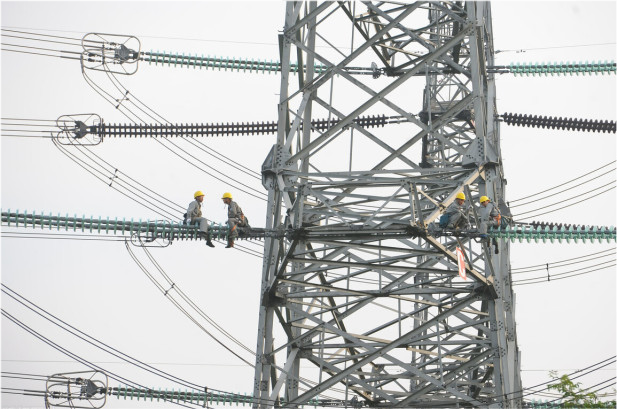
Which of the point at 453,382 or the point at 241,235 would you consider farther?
the point at 453,382

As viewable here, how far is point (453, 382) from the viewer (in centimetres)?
2173

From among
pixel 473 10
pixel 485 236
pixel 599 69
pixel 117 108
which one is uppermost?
pixel 599 69

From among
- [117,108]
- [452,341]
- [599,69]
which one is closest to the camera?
[452,341]

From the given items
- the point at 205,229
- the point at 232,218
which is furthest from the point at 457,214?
the point at 205,229

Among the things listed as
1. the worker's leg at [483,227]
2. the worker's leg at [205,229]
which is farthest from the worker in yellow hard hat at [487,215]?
the worker's leg at [205,229]

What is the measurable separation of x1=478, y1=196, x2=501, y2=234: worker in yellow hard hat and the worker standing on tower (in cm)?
412

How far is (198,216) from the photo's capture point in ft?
66.5

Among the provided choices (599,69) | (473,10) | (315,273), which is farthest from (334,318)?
(599,69)

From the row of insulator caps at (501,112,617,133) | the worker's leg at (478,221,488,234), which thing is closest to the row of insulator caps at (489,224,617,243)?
the worker's leg at (478,221,488,234)

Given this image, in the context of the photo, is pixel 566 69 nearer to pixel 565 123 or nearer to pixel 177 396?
pixel 565 123

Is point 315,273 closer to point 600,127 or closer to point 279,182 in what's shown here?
point 279,182

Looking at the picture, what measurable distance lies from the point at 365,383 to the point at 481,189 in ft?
12.4

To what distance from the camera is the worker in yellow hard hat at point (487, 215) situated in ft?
63.2

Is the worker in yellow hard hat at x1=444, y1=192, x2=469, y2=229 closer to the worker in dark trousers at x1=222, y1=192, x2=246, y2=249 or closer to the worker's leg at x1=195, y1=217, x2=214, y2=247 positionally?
the worker in dark trousers at x1=222, y1=192, x2=246, y2=249
